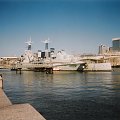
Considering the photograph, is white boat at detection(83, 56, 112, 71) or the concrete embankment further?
white boat at detection(83, 56, 112, 71)

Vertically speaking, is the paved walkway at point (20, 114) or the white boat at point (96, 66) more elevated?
the white boat at point (96, 66)

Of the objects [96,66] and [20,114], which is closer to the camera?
[20,114]

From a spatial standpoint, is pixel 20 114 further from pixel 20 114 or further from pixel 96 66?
pixel 96 66

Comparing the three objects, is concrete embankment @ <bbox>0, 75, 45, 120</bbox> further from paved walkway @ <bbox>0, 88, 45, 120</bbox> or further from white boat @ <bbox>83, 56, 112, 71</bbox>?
white boat @ <bbox>83, 56, 112, 71</bbox>

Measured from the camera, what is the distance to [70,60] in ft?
496

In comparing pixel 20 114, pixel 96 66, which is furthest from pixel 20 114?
pixel 96 66

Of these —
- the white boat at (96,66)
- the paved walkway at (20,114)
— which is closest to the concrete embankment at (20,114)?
the paved walkway at (20,114)

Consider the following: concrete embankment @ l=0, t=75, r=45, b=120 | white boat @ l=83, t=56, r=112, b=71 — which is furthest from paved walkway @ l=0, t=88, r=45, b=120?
white boat @ l=83, t=56, r=112, b=71

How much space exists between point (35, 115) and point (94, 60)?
152942 millimetres

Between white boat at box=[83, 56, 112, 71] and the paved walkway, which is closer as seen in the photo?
the paved walkway

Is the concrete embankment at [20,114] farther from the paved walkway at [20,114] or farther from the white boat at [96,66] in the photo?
the white boat at [96,66]

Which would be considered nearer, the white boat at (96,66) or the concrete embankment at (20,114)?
the concrete embankment at (20,114)

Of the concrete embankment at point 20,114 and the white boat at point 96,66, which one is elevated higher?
the white boat at point 96,66

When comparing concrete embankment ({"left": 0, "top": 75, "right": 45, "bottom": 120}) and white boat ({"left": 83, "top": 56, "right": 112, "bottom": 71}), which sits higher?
white boat ({"left": 83, "top": 56, "right": 112, "bottom": 71})
